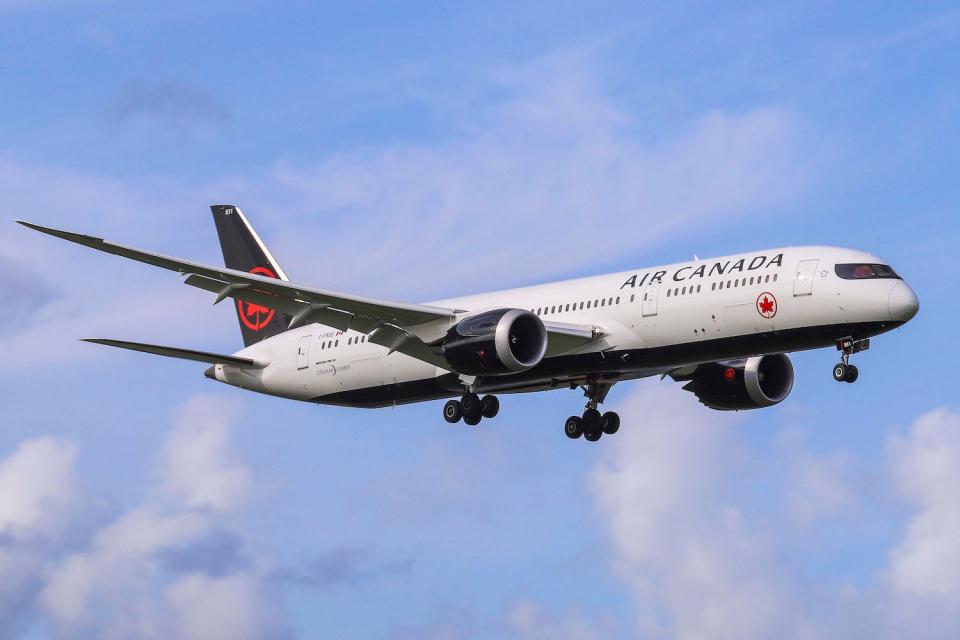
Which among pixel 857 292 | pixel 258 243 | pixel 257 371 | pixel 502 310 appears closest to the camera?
pixel 857 292

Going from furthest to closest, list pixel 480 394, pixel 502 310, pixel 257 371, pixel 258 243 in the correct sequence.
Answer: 1. pixel 258 243
2. pixel 257 371
3. pixel 480 394
4. pixel 502 310

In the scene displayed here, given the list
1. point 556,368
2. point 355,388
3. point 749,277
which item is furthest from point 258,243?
point 749,277

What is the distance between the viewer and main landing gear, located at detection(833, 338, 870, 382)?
44.4 meters

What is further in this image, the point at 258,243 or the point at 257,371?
the point at 258,243

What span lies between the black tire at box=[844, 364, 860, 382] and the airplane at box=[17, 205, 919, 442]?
2.4 inches

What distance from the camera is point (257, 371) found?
56.4 m

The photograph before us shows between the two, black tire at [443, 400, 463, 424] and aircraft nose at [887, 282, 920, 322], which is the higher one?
aircraft nose at [887, 282, 920, 322]

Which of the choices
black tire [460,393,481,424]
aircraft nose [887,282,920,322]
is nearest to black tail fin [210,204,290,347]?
black tire [460,393,481,424]

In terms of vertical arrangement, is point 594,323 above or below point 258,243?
below

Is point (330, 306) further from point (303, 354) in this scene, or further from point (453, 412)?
point (303, 354)

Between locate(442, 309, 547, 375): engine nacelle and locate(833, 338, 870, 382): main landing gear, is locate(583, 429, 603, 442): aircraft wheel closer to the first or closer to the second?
locate(442, 309, 547, 375): engine nacelle

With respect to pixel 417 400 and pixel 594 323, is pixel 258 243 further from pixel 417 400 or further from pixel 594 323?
pixel 594 323

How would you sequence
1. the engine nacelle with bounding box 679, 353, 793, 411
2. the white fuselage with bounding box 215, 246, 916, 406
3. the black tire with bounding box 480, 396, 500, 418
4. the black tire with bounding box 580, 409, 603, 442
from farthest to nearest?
the engine nacelle with bounding box 679, 353, 793, 411, the black tire with bounding box 580, 409, 603, 442, the black tire with bounding box 480, 396, 500, 418, the white fuselage with bounding box 215, 246, 916, 406

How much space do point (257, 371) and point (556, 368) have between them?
12387 mm
